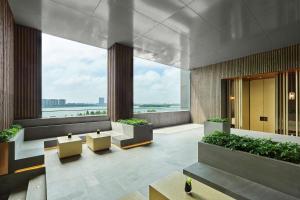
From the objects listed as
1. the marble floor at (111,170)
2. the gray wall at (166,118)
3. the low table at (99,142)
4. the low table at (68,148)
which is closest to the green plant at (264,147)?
the marble floor at (111,170)

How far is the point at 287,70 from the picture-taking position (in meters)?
6.48

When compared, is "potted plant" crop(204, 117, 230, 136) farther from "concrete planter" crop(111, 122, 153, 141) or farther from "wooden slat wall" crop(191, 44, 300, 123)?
"wooden slat wall" crop(191, 44, 300, 123)

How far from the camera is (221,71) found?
895 cm

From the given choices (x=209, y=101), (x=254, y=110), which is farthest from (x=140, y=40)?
(x=254, y=110)

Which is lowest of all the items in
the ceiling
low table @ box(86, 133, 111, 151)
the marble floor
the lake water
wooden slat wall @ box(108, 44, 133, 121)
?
the marble floor

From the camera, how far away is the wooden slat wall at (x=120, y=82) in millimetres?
6754

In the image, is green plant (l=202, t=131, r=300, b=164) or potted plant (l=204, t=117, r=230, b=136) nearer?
green plant (l=202, t=131, r=300, b=164)

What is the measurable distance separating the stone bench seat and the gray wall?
5.57 metres

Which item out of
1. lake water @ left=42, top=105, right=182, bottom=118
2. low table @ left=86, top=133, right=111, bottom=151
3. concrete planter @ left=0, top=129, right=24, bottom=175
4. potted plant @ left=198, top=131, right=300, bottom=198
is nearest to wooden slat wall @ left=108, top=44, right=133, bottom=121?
lake water @ left=42, top=105, right=182, bottom=118

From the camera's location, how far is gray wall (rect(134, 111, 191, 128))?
8.51 meters

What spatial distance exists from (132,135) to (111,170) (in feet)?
6.63

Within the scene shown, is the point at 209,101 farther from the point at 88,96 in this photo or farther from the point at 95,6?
the point at 88,96

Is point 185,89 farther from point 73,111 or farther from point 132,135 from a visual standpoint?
point 73,111

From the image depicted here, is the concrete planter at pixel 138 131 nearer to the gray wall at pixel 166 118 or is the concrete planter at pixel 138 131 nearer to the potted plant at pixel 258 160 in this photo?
A: the gray wall at pixel 166 118
